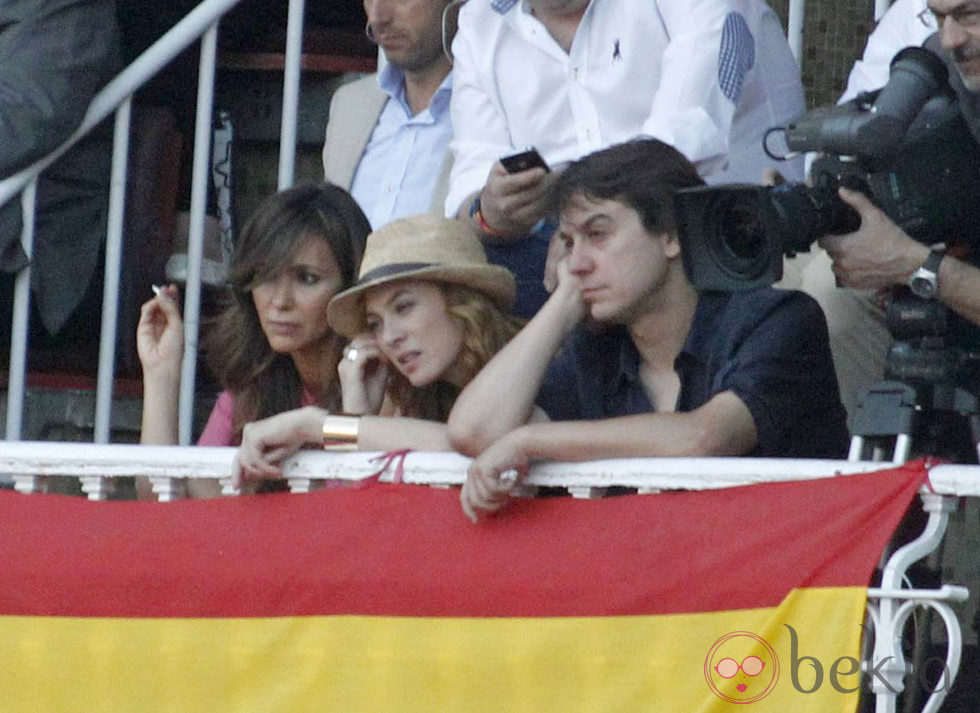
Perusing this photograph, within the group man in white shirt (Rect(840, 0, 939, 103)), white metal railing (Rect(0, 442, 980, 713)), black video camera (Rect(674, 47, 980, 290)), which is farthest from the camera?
man in white shirt (Rect(840, 0, 939, 103))

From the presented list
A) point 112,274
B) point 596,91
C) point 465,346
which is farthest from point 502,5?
point 112,274

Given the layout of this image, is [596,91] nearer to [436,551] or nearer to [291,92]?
[291,92]

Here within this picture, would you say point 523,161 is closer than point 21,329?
Yes

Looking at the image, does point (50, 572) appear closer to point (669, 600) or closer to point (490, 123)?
point (669, 600)

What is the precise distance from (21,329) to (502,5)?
1.39 m

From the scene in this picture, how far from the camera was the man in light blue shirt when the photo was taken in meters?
5.04

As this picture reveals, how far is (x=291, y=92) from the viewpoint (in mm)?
5066

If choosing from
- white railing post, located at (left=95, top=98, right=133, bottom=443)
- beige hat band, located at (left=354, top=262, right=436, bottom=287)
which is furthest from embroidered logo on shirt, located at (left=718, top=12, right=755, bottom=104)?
white railing post, located at (left=95, top=98, right=133, bottom=443)

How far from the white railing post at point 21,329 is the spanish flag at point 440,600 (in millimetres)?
899

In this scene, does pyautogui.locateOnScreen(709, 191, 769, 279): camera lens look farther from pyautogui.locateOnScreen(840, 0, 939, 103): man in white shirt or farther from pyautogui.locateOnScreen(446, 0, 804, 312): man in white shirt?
pyautogui.locateOnScreen(840, 0, 939, 103): man in white shirt

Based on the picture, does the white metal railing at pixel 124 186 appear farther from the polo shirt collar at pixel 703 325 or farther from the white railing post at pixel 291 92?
the polo shirt collar at pixel 703 325

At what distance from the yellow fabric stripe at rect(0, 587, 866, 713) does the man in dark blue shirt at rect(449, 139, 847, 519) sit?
0.26m

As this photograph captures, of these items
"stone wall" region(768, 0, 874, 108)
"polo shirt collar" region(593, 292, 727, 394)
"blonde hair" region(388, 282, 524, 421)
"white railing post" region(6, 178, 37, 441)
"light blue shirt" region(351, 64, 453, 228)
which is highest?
"stone wall" region(768, 0, 874, 108)

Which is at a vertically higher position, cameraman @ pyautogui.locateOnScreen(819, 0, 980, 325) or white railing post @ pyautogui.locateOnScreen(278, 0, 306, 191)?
white railing post @ pyautogui.locateOnScreen(278, 0, 306, 191)
